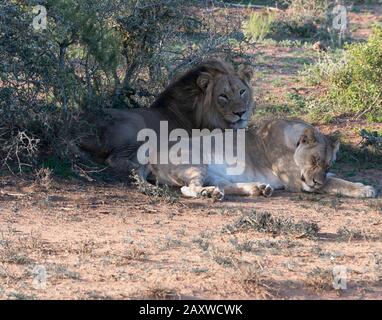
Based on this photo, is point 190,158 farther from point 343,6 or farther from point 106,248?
point 343,6

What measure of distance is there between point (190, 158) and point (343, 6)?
41.6ft

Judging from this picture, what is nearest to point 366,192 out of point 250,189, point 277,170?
point 277,170

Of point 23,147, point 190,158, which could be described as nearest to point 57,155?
point 23,147

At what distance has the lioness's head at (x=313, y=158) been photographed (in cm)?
952

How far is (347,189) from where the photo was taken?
9492 mm

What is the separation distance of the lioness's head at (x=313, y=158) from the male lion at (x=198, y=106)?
4.78 ft

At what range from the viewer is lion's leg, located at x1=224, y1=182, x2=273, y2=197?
9344 millimetres

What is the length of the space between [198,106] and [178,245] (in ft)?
13.2

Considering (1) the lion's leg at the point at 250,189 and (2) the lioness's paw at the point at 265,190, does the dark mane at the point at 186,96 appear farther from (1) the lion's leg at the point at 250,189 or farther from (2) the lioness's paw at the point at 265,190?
(2) the lioness's paw at the point at 265,190

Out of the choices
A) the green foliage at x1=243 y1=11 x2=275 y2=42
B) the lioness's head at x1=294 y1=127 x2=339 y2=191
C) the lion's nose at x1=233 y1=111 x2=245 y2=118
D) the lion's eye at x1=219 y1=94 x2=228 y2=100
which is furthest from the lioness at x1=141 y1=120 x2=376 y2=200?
the green foliage at x1=243 y1=11 x2=275 y2=42

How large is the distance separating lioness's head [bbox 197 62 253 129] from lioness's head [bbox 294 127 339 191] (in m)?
1.44

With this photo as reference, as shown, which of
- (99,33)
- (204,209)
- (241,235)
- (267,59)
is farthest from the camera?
(267,59)
